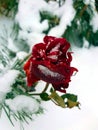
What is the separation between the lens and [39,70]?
1.39 m

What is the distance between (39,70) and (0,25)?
0.81m

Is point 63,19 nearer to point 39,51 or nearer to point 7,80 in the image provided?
point 7,80

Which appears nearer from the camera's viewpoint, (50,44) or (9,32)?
(50,44)

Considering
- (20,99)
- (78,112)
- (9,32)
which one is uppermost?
(9,32)

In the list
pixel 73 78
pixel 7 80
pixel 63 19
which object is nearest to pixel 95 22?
pixel 63 19

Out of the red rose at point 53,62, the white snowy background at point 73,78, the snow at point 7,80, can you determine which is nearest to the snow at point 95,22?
the white snowy background at point 73,78

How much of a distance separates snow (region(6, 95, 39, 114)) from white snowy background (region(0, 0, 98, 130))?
8cm

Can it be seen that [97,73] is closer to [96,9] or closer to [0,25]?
[96,9]

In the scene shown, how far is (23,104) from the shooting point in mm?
1562

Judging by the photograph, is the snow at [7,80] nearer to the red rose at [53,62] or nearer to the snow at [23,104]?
the snow at [23,104]

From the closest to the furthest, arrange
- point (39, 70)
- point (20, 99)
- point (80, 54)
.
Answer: point (39, 70)
point (20, 99)
point (80, 54)

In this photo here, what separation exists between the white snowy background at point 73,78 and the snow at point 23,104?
0.26 ft

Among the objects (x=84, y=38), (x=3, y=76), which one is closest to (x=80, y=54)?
(x=84, y=38)

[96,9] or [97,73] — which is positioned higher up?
[96,9]
